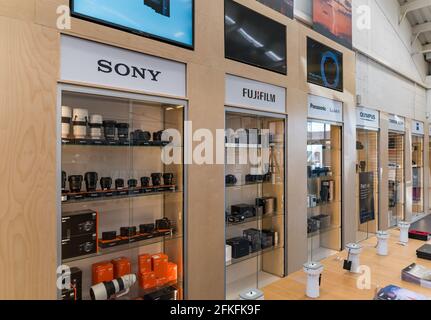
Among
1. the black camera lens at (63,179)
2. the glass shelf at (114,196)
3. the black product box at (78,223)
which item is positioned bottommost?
the black product box at (78,223)

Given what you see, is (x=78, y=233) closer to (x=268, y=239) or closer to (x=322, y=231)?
(x=268, y=239)

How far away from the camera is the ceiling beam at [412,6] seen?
656 centimetres

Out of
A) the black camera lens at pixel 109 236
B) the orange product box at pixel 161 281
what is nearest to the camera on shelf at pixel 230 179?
the orange product box at pixel 161 281

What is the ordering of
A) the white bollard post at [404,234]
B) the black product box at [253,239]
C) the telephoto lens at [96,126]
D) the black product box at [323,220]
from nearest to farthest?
the telephoto lens at [96,126]
the white bollard post at [404,234]
the black product box at [253,239]
the black product box at [323,220]

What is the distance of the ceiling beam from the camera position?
6559 millimetres

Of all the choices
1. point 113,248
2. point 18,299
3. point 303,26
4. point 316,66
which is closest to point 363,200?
point 316,66

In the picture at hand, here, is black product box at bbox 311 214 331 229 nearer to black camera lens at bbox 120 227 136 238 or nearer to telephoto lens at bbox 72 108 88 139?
black camera lens at bbox 120 227 136 238

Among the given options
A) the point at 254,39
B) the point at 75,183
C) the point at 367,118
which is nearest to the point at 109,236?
the point at 75,183

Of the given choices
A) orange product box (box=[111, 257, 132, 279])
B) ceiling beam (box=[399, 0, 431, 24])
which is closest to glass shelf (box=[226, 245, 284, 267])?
orange product box (box=[111, 257, 132, 279])

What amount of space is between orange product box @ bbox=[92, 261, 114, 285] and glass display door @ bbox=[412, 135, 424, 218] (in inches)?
331

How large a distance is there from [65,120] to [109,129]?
417 millimetres

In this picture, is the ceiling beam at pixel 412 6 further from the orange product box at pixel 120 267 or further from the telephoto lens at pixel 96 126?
the orange product box at pixel 120 267

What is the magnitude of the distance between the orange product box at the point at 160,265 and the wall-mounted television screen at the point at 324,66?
3005 millimetres
